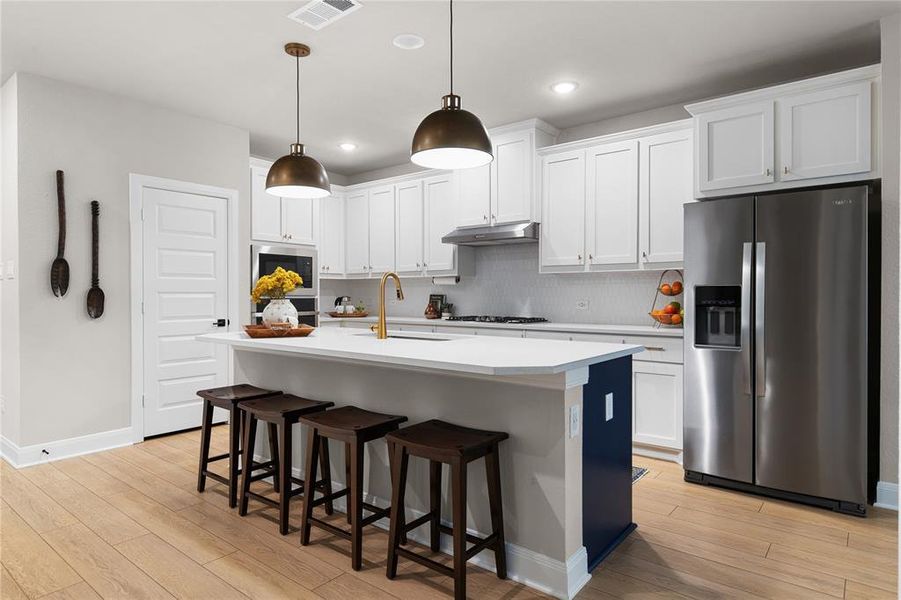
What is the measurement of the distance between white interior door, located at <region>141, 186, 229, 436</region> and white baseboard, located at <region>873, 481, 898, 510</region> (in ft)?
15.8

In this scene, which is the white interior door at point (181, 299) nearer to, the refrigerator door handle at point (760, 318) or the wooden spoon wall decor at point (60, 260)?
the wooden spoon wall decor at point (60, 260)

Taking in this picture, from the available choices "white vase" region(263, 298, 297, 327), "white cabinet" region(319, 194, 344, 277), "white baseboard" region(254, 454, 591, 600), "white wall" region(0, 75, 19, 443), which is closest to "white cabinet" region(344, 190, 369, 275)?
"white cabinet" region(319, 194, 344, 277)

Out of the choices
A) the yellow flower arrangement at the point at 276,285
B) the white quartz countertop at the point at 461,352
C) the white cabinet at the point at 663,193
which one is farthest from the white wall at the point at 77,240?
the white cabinet at the point at 663,193

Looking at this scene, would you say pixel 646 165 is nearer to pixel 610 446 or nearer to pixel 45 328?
pixel 610 446

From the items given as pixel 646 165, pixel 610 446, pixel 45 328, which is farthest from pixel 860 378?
pixel 45 328

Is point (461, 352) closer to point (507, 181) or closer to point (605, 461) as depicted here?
point (605, 461)

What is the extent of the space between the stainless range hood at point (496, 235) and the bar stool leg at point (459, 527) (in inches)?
115

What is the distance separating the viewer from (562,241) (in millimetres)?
4645

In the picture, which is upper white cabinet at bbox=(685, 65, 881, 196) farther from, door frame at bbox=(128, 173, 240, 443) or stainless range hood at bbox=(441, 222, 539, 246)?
door frame at bbox=(128, 173, 240, 443)

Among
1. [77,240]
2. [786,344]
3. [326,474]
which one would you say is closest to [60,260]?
[77,240]

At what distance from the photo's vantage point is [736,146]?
3.50 meters

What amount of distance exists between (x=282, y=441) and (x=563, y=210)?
9.83 feet

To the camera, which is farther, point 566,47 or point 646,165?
point 646,165

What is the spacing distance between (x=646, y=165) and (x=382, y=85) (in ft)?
6.84
